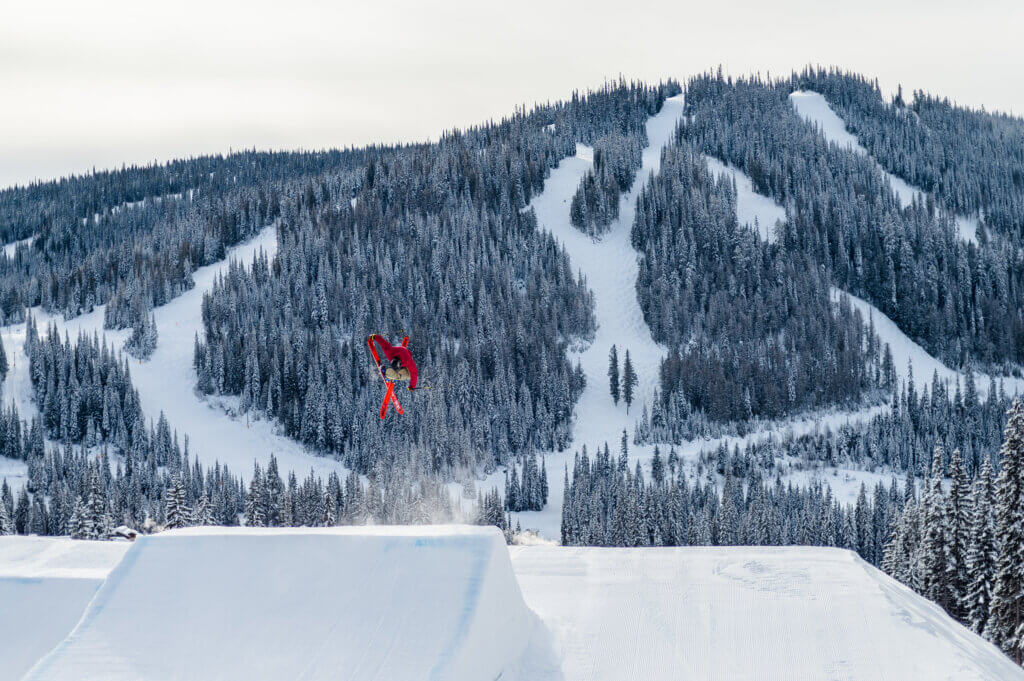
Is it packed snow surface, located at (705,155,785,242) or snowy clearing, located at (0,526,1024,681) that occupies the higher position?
packed snow surface, located at (705,155,785,242)

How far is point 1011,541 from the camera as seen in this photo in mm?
41500

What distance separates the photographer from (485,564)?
30.5m

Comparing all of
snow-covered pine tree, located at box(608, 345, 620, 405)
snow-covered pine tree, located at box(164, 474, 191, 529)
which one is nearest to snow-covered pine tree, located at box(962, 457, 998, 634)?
snow-covered pine tree, located at box(164, 474, 191, 529)

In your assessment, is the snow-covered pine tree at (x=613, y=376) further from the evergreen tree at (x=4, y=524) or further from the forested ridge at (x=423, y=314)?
the evergreen tree at (x=4, y=524)

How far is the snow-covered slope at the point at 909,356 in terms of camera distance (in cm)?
13662

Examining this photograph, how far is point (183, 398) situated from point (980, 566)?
102858 millimetres

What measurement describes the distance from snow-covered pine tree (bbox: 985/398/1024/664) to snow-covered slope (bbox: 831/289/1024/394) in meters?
95.0

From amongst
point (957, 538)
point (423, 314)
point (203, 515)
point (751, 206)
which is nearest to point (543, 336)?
point (423, 314)

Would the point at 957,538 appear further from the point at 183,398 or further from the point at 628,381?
the point at 183,398

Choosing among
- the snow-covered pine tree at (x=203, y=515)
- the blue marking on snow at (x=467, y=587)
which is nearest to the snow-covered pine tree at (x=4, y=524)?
the snow-covered pine tree at (x=203, y=515)

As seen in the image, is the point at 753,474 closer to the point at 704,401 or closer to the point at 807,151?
the point at 704,401

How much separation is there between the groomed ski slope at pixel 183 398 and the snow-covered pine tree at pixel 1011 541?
274ft

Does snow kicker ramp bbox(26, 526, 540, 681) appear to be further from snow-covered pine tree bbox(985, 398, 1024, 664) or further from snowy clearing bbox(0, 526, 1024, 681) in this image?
snow-covered pine tree bbox(985, 398, 1024, 664)

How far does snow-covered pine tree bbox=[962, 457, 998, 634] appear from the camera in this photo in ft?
151
